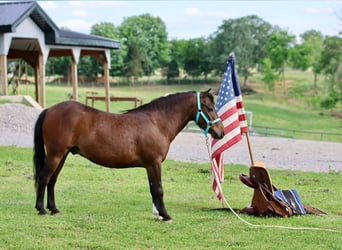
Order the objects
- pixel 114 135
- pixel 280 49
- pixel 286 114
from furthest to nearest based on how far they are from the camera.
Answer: pixel 280 49 → pixel 286 114 → pixel 114 135

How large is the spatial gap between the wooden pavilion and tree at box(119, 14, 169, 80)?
54796 millimetres

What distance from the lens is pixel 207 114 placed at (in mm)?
7699

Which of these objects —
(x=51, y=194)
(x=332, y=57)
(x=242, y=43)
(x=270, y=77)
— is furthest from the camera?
(x=242, y=43)

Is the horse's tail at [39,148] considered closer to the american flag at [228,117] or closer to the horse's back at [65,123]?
the horse's back at [65,123]

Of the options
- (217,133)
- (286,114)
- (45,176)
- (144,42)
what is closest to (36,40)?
(45,176)

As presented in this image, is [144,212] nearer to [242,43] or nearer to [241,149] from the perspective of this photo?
[241,149]

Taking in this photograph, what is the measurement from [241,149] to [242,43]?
71816mm

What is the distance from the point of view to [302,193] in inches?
406

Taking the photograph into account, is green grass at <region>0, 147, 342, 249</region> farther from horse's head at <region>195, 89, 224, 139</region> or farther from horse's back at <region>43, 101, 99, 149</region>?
horse's head at <region>195, 89, 224, 139</region>

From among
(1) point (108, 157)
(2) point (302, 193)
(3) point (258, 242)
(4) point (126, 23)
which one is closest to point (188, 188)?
(2) point (302, 193)

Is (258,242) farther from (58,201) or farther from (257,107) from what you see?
(257,107)

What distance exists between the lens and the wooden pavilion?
2359cm

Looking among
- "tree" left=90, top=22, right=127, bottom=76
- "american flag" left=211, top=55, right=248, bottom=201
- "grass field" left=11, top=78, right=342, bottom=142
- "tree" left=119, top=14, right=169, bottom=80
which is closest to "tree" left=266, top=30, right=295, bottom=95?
"grass field" left=11, top=78, right=342, bottom=142

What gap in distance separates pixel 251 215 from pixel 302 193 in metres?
2.72
